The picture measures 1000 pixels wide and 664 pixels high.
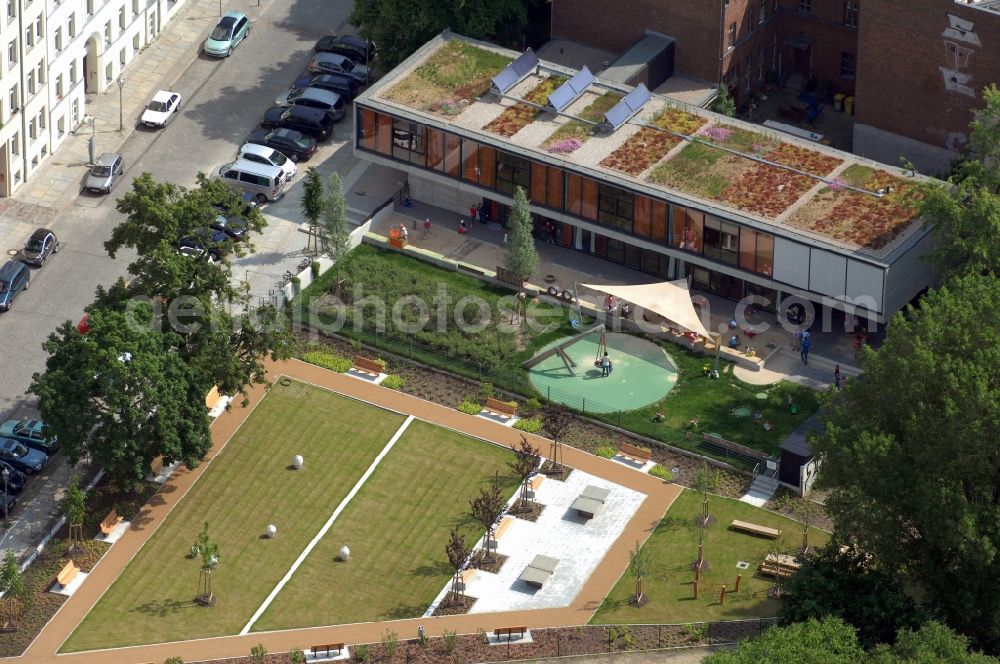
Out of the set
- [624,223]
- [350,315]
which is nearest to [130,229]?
[350,315]

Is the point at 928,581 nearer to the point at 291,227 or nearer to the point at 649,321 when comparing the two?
the point at 649,321

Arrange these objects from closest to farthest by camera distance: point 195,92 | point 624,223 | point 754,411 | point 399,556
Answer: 1. point 399,556
2. point 754,411
3. point 624,223
4. point 195,92

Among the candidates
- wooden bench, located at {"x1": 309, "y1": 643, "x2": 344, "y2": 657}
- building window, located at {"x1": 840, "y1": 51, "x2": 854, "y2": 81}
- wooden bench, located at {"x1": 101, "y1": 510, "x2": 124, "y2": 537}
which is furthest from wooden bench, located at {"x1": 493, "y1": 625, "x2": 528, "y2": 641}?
building window, located at {"x1": 840, "y1": 51, "x2": 854, "y2": 81}

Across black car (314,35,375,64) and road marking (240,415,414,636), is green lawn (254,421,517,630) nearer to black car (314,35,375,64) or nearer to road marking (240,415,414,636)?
road marking (240,415,414,636)

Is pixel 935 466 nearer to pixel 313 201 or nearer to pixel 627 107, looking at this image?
pixel 627 107

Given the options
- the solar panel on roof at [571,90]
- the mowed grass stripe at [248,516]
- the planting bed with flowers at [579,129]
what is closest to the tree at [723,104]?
the planting bed with flowers at [579,129]

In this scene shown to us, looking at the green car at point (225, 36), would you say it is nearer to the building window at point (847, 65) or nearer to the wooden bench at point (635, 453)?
the building window at point (847, 65)
